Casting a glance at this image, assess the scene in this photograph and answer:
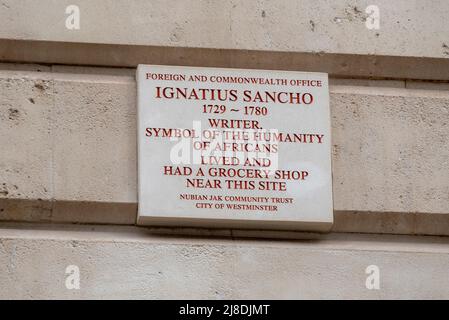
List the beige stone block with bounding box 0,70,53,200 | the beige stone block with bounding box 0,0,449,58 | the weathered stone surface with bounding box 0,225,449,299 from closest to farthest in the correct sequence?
the weathered stone surface with bounding box 0,225,449,299 → the beige stone block with bounding box 0,70,53,200 → the beige stone block with bounding box 0,0,449,58

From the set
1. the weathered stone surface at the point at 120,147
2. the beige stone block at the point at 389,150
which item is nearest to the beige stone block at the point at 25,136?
the weathered stone surface at the point at 120,147

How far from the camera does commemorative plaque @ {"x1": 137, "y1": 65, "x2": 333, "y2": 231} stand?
27.9 feet

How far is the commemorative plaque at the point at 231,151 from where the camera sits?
27.9 ft

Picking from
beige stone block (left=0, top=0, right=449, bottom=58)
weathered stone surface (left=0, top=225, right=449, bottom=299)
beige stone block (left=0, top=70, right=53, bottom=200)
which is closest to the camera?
weathered stone surface (left=0, top=225, right=449, bottom=299)

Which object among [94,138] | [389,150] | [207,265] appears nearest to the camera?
[207,265]

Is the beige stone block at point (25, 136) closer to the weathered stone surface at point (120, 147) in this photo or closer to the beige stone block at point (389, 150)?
→ the weathered stone surface at point (120, 147)

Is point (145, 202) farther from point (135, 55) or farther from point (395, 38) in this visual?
point (395, 38)

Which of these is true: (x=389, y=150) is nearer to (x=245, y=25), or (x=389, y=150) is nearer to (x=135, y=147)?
(x=245, y=25)

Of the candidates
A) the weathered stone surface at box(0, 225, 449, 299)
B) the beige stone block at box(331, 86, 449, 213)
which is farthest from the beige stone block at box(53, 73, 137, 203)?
the beige stone block at box(331, 86, 449, 213)

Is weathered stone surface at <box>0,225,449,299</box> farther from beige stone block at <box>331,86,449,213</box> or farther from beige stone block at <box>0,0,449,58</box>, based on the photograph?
beige stone block at <box>0,0,449,58</box>

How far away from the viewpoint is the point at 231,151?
337 inches

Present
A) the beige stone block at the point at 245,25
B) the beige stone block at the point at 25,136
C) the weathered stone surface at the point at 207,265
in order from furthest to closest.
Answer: the beige stone block at the point at 245,25, the beige stone block at the point at 25,136, the weathered stone surface at the point at 207,265

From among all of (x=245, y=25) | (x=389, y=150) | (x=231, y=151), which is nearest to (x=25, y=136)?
(x=231, y=151)

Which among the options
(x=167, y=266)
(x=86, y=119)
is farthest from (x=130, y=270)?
(x=86, y=119)
